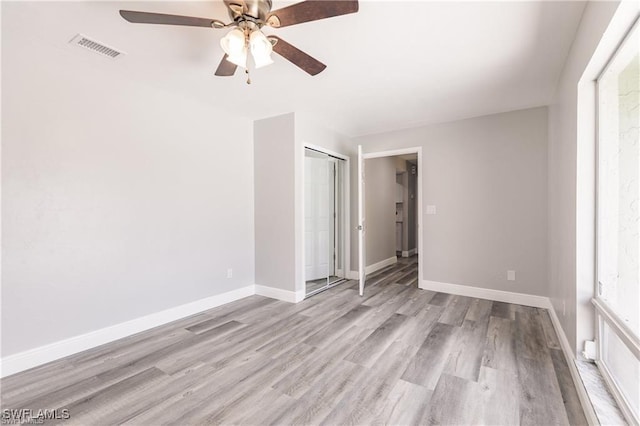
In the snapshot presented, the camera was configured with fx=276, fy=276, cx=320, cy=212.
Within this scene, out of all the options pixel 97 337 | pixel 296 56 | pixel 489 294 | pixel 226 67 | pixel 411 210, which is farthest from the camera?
pixel 411 210

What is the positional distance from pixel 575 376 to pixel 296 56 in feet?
9.45

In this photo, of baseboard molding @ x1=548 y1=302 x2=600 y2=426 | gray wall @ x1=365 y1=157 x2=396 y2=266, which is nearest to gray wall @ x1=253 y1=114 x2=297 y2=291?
gray wall @ x1=365 y1=157 x2=396 y2=266

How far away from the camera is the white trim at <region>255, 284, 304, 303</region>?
3.62 meters

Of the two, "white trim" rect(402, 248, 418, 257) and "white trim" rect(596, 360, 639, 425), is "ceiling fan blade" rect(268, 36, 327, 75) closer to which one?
"white trim" rect(596, 360, 639, 425)

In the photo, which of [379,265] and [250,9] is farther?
[379,265]

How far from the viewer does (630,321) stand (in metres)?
1.51

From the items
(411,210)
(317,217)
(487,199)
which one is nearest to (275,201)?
(317,217)

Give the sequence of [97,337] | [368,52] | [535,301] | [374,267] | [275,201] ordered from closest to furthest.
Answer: [368,52], [97,337], [535,301], [275,201], [374,267]

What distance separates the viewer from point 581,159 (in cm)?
193

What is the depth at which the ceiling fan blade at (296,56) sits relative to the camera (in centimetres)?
173

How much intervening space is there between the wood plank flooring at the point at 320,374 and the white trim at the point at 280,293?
0.46m

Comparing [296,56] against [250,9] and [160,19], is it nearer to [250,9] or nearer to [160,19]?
[250,9]

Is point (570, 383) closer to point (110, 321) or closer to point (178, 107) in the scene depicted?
point (110, 321)

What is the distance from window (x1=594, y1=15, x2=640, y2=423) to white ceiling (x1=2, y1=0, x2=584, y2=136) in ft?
1.66
